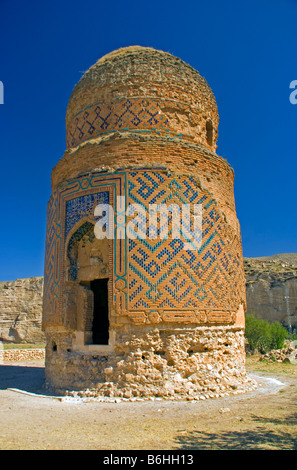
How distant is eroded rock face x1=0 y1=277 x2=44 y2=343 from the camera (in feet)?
78.4

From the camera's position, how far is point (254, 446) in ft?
14.5

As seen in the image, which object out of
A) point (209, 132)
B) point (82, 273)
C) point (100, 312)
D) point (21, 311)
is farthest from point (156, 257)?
point (21, 311)

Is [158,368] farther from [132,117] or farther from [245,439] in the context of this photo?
[132,117]

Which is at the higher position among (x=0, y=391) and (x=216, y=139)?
(x=216, y=139)

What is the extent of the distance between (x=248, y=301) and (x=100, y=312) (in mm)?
19525

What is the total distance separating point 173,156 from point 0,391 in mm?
6506

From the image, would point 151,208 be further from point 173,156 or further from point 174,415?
point 174,415

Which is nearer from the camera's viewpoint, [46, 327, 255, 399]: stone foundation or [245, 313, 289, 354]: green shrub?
[46, 327, 255, 399]: stone foundation

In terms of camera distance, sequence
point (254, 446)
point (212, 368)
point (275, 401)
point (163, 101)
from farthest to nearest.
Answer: point (163, 101), point (212, 368), point (275, 401), point (254, 446)

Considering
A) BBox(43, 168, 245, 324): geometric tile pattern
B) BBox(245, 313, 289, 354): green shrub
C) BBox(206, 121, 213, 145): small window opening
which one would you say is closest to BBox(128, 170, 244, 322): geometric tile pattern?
BBox(43, 168, 245, 324): geometric tile pattern

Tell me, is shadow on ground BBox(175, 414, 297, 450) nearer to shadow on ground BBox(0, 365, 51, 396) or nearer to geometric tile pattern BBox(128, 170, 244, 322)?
geometric tile pattern BBox(128, 170, 244, 322)

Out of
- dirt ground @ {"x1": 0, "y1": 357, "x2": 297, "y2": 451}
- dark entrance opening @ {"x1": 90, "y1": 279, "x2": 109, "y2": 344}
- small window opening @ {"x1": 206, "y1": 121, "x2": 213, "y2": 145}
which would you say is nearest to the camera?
dirt ground @ {"x1": 0, "y1": 357, "x2": 297, "y2": 451}

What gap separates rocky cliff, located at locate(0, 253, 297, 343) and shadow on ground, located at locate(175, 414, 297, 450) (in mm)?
20622
